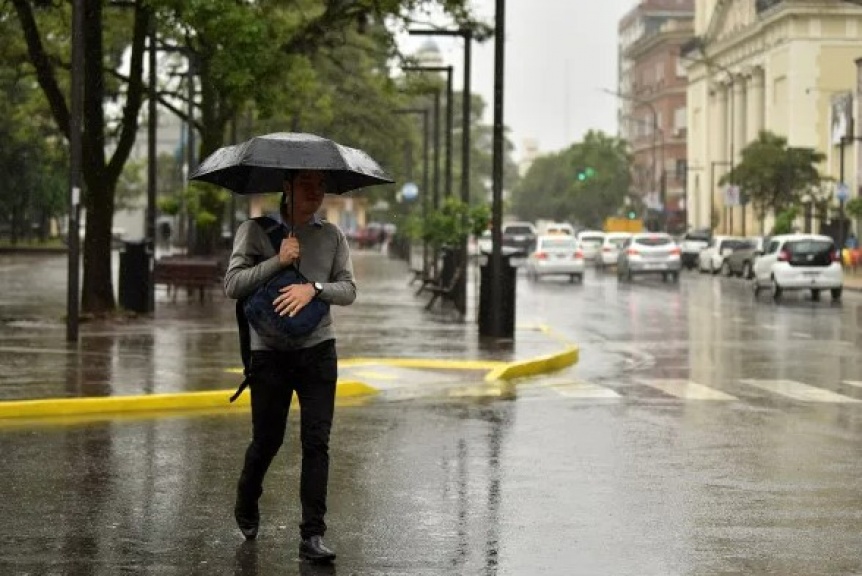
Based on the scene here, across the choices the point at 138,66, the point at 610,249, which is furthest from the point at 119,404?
the point at 610,249

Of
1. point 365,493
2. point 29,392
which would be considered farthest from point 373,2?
point 365,493

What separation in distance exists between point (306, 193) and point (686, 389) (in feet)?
34.4

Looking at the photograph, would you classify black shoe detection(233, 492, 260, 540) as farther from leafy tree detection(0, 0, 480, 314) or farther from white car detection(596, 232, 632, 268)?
white car detection(596, 232, 632, 268)

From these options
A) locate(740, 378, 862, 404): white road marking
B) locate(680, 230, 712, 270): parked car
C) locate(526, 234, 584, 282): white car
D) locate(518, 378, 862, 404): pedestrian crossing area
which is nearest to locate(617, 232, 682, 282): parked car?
locate(526, 234, 584, 282): white car

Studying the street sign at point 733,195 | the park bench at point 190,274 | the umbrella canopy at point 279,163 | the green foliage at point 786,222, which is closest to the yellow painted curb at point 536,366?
the umbrella canopy at point 279,163

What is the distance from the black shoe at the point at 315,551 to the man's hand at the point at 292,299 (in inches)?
42.3

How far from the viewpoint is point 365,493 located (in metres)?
11.1

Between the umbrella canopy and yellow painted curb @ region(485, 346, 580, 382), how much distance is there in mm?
10000

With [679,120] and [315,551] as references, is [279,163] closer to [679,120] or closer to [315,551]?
[315,551]

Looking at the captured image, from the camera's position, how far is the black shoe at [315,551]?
Result: 8.76 m

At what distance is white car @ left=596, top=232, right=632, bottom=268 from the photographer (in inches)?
2968

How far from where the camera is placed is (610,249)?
249ft

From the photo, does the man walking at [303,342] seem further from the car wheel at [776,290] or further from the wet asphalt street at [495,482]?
the car wheel at [776,290]

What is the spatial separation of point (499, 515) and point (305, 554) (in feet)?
5.72
